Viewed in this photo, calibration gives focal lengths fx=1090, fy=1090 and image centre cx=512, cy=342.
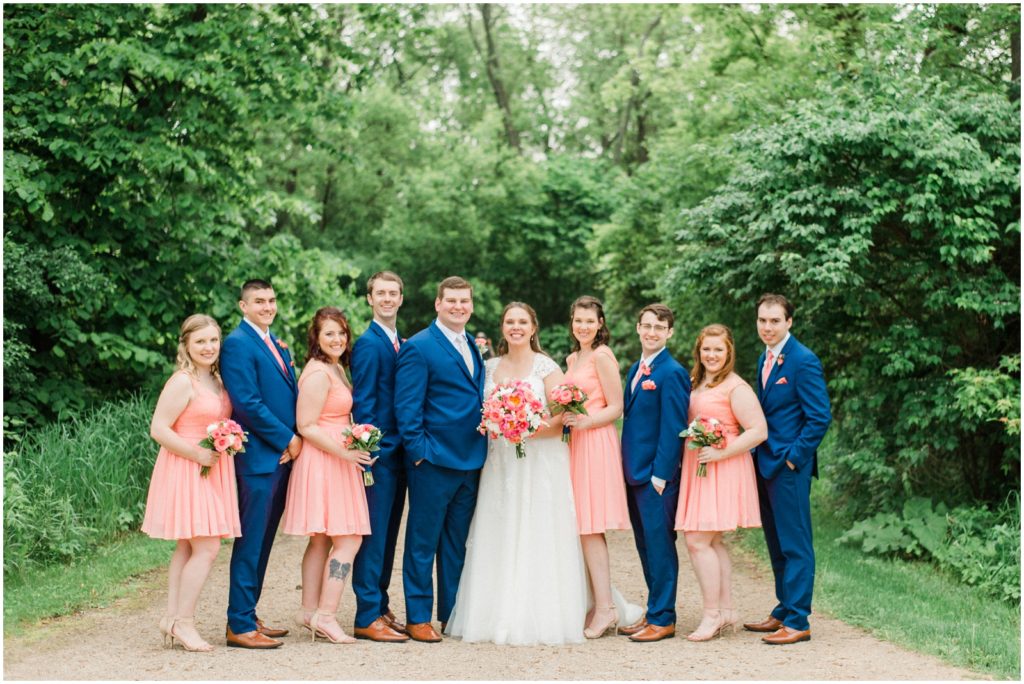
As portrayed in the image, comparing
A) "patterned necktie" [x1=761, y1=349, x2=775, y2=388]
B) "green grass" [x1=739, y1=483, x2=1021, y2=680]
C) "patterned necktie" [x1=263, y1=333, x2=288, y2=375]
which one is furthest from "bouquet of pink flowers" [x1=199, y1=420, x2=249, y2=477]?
"green grass" [x1=739, y1=483, x2=1021, y2=680]

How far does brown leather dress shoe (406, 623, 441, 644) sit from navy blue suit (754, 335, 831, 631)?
213 cm

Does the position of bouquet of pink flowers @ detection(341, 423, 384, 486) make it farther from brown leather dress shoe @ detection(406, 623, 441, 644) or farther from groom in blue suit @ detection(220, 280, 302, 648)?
brown leather dress shoe @ detection(406, 623, 441, 644)

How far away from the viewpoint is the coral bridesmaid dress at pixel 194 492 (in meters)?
6.09

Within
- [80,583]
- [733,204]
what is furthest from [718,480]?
[80,583]

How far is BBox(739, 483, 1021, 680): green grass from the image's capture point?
249 inches

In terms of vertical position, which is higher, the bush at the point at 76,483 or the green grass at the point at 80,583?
the bush at the point at 76,483

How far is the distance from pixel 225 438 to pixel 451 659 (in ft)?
5.78

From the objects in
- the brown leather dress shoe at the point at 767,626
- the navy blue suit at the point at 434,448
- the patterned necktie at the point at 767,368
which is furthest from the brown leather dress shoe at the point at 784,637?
the navy blue suit at the point at 434,448

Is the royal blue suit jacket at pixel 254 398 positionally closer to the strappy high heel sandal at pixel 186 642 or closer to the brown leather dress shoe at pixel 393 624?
the strappy high heel sandal at pixel 186 642

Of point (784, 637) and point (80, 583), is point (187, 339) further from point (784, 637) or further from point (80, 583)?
point (784, 637)

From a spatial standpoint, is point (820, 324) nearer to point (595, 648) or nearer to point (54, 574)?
point (595, 648)

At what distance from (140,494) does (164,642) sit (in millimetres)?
4200

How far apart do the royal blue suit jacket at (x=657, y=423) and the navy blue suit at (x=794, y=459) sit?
21.6 inches

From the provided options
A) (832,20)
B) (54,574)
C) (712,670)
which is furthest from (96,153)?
(832,20)
